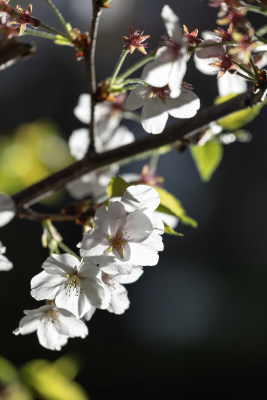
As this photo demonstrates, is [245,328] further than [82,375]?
Yes

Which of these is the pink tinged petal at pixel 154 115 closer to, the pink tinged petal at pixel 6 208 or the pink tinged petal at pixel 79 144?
the pink tinged petal at pixel 6 208

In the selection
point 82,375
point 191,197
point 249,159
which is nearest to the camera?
point 82,375

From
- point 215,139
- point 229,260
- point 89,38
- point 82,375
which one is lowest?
point 229,260

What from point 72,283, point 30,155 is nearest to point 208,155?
point 72,283

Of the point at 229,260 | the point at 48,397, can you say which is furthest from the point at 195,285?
the point at 48,397

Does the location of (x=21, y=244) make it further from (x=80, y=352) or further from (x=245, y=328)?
(x=245, y=328)

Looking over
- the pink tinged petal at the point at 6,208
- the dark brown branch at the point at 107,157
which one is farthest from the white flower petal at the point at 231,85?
the pink tinged petal at the point at 6,208
